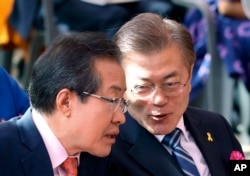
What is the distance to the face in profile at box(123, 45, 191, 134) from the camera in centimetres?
262

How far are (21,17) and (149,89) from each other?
1844 millimetres

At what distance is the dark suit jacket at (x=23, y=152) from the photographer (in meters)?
2.25

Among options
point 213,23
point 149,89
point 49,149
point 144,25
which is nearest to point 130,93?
point 149,89

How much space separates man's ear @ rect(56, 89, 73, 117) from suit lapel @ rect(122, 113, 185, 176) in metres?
0.45

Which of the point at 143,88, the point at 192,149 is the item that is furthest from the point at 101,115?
the point at 192,149

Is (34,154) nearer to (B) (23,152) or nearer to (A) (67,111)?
(B) (23,152)

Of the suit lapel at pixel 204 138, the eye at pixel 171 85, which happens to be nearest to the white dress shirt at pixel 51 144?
the eye at pixel 171 85

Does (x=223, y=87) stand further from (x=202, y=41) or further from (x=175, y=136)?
(x=175, y=136)

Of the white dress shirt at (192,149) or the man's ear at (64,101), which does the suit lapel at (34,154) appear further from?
the white dress shirt at (192,149)

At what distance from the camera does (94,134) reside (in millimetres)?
2303

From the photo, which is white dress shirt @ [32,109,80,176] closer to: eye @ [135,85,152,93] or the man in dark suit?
the man in dark suit

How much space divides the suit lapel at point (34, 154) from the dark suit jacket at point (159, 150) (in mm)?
307

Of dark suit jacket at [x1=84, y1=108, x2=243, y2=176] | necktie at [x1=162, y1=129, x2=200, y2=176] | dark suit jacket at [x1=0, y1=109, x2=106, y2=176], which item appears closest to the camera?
dark suit jacket at [x1=0, y1=109, x2=106, y2=176]

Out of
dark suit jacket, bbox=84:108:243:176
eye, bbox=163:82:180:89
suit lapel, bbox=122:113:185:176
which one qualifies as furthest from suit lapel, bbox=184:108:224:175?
eye, bbox=163:82:180:89
